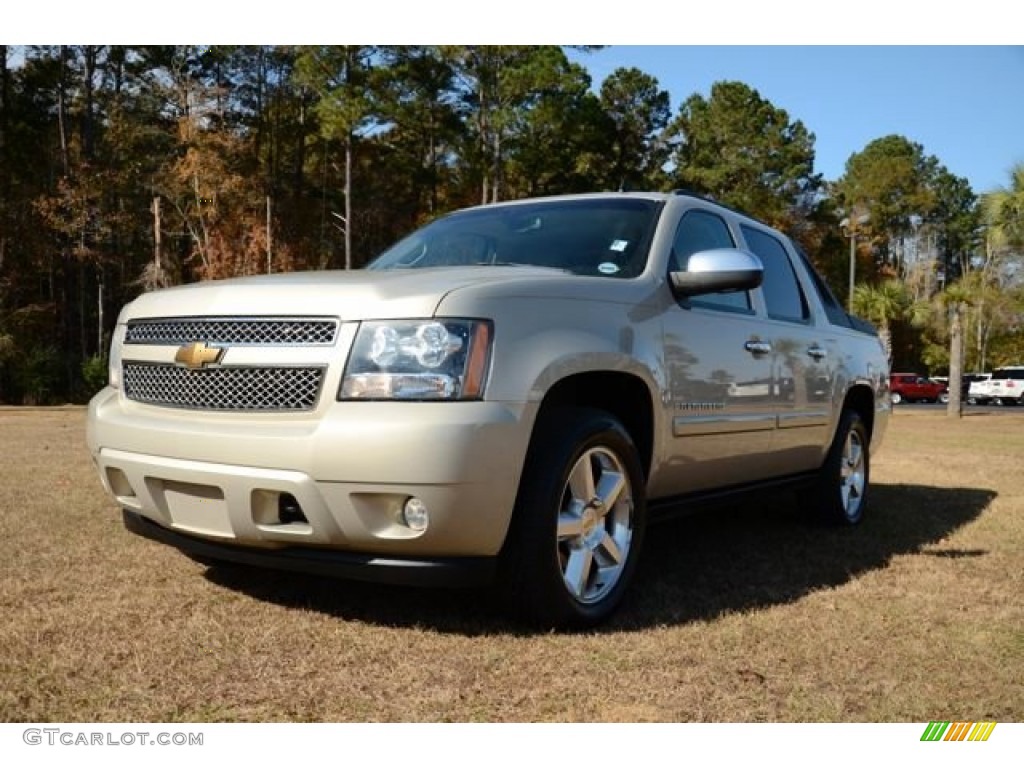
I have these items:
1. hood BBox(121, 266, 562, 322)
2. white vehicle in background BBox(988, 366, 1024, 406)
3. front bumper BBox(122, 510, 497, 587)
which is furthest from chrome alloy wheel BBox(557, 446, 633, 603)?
white vehicle in background BBox(988, 366, 1024, 406)

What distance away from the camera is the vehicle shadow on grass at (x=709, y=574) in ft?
11.8

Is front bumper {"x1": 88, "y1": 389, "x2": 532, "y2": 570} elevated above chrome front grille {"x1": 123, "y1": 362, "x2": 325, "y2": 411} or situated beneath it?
situated beneath

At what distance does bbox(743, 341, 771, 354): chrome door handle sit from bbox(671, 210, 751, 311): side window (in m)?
0.19

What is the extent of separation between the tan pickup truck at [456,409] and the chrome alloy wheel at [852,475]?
183 centimetres

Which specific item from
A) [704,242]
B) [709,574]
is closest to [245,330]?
[704,242]

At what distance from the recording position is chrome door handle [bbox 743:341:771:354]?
178 inches

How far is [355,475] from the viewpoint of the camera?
116 inches

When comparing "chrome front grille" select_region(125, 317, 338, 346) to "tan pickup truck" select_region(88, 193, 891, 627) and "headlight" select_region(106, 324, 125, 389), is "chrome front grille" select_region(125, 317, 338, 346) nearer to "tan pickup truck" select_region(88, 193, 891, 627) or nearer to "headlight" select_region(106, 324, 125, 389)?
"tan pickup truck" select_region(88, 193, 891, 627)

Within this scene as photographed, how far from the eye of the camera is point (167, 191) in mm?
32062

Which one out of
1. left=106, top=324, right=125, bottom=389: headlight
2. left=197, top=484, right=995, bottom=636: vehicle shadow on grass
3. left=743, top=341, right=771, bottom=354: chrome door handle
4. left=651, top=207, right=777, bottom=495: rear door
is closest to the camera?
left=197, top=484, right=995, bottom=636: vehicle shadow on grass

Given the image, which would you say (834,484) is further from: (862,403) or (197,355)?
(197,355)

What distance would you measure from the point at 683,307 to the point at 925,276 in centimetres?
6418

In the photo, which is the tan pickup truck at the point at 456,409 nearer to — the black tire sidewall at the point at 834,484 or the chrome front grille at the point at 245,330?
the chrome front grille at the point at 245,330
